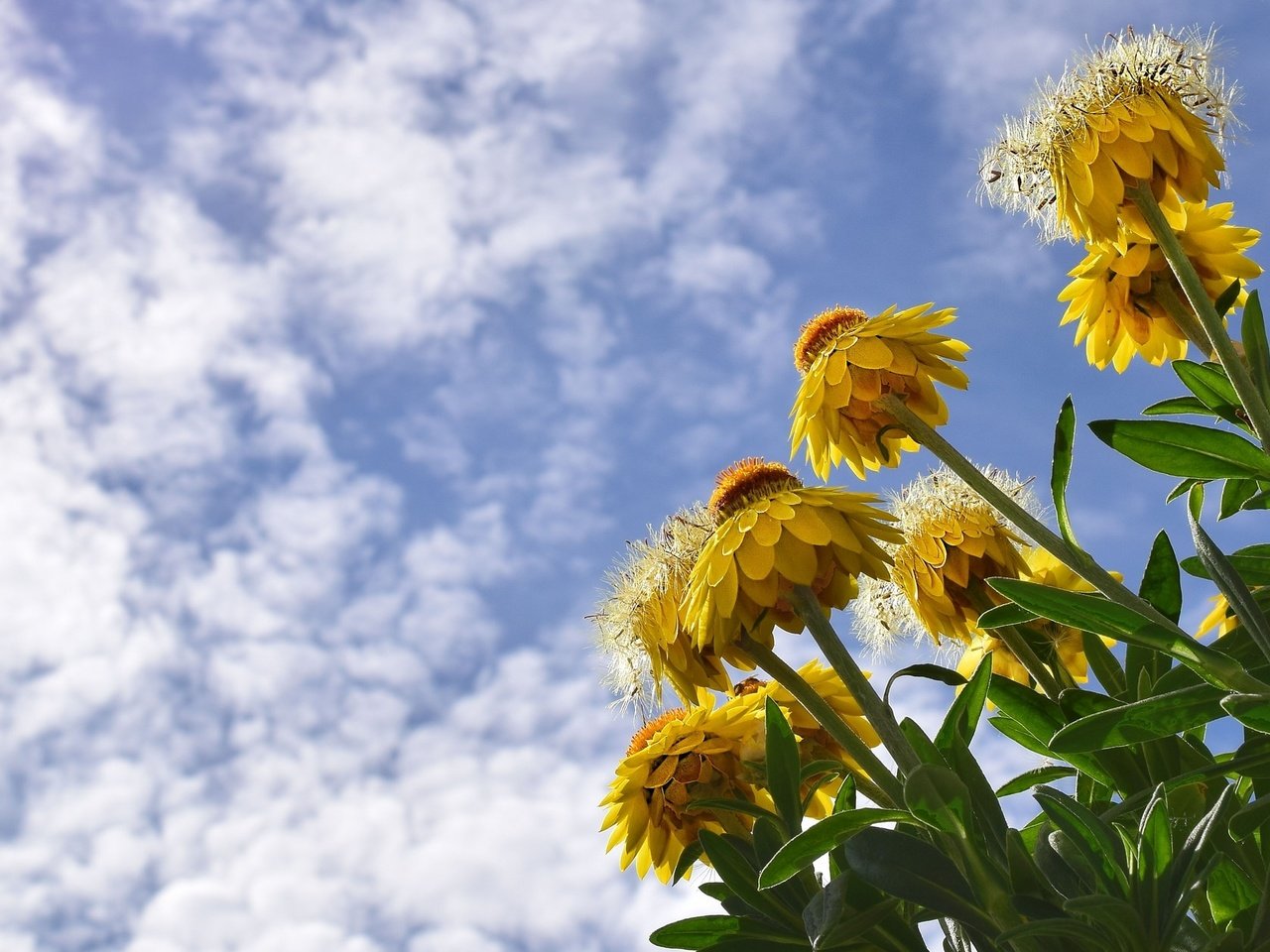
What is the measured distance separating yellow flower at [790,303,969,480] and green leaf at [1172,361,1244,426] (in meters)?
0.41

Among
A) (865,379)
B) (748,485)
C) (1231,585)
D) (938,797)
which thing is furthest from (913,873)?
(865,379)

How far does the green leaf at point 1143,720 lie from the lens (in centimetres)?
151

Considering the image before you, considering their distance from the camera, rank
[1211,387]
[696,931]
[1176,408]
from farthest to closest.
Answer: [1176,408] < [1211,387] < [696,931]

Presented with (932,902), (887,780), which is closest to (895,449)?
(887,780)

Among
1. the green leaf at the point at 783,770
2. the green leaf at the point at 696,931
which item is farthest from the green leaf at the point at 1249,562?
the green leaf at the point at 696,931

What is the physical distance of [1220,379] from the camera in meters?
2.06

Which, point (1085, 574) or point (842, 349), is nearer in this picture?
point (1085, 574)

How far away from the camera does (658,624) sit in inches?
87.4

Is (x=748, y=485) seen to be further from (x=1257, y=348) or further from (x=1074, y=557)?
(x=1257, y=348)

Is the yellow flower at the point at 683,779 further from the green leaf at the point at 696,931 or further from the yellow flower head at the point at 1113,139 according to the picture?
the yellow flower head at the point at 1113,139

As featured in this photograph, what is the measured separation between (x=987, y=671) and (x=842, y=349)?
0.76 metres

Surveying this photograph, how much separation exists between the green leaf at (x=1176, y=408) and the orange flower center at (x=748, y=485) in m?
0.68

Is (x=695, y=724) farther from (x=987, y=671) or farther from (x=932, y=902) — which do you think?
(x=932, y=902)

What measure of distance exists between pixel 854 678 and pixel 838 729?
0.09 metres
